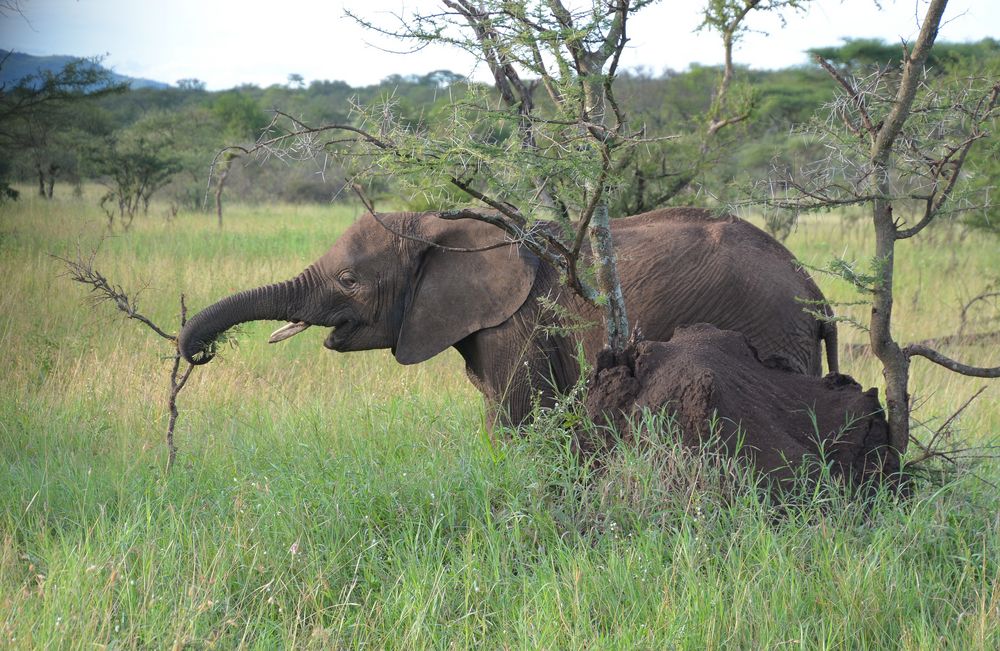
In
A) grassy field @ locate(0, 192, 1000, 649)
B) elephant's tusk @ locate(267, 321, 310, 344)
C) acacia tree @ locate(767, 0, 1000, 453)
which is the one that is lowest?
grassy field @ locate(0, 192, 1000, 649)

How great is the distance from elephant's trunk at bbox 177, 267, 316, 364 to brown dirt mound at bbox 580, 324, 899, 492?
153 centimetres

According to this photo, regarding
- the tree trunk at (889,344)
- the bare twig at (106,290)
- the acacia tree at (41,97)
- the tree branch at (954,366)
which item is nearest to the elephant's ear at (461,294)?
the bare twig at (106,290)

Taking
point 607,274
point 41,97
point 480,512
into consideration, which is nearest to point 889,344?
point 607,274

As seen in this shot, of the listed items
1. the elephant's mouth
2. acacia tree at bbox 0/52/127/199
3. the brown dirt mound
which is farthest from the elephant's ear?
acacia tree at bbox 0/52/127/199

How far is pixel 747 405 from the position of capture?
3.58 metres

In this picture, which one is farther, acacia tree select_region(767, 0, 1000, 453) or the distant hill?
the distant hill

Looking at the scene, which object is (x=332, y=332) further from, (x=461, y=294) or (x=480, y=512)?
(x=480, y=512)

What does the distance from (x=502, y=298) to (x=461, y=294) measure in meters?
0.20

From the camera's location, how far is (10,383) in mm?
6082

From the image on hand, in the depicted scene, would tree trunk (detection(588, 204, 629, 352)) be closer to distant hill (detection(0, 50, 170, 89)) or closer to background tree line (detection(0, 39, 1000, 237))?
background tree line (detection(0, 39, 1000, 237))

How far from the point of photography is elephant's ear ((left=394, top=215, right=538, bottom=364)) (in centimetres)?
456

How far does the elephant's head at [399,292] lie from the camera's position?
15.0 feet

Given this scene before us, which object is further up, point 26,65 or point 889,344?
point 26,65

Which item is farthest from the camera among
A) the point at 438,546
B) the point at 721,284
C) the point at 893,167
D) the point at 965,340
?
the point at 965,340
